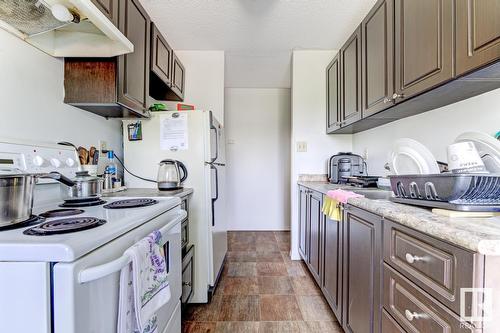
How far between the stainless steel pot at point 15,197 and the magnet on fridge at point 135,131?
3.87 feet

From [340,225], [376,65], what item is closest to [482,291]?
[340,225]

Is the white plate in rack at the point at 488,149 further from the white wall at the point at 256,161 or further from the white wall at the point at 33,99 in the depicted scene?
the white wall at the point at 256,161

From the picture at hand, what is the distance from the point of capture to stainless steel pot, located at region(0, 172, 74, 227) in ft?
2.33

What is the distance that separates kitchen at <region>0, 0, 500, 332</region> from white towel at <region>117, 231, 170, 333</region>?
0.02 metres

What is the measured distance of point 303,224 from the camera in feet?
8.57

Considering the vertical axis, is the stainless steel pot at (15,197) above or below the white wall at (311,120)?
below

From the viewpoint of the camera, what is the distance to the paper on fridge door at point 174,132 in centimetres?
192

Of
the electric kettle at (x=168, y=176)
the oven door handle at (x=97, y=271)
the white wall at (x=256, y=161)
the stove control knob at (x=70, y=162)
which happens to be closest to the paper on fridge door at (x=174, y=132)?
the electric kettle at (x=168, y=176)

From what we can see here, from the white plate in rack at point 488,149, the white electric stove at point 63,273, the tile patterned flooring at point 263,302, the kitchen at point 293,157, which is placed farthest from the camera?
the tile patterned flooring at point 263,302

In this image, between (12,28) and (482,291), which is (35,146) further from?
(482,291)

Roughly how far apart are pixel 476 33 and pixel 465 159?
49 centimetres

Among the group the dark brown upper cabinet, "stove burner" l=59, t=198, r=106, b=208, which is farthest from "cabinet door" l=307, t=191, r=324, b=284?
the dark brown upper cabinet

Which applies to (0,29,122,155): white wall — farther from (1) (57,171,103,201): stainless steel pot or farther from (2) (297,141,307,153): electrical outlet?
(2) (297,141,307,153): electrical outlet

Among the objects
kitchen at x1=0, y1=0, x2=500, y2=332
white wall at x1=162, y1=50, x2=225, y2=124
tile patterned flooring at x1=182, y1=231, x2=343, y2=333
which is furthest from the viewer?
white wall at x1=162, y1=50, x2=225, y2=124
